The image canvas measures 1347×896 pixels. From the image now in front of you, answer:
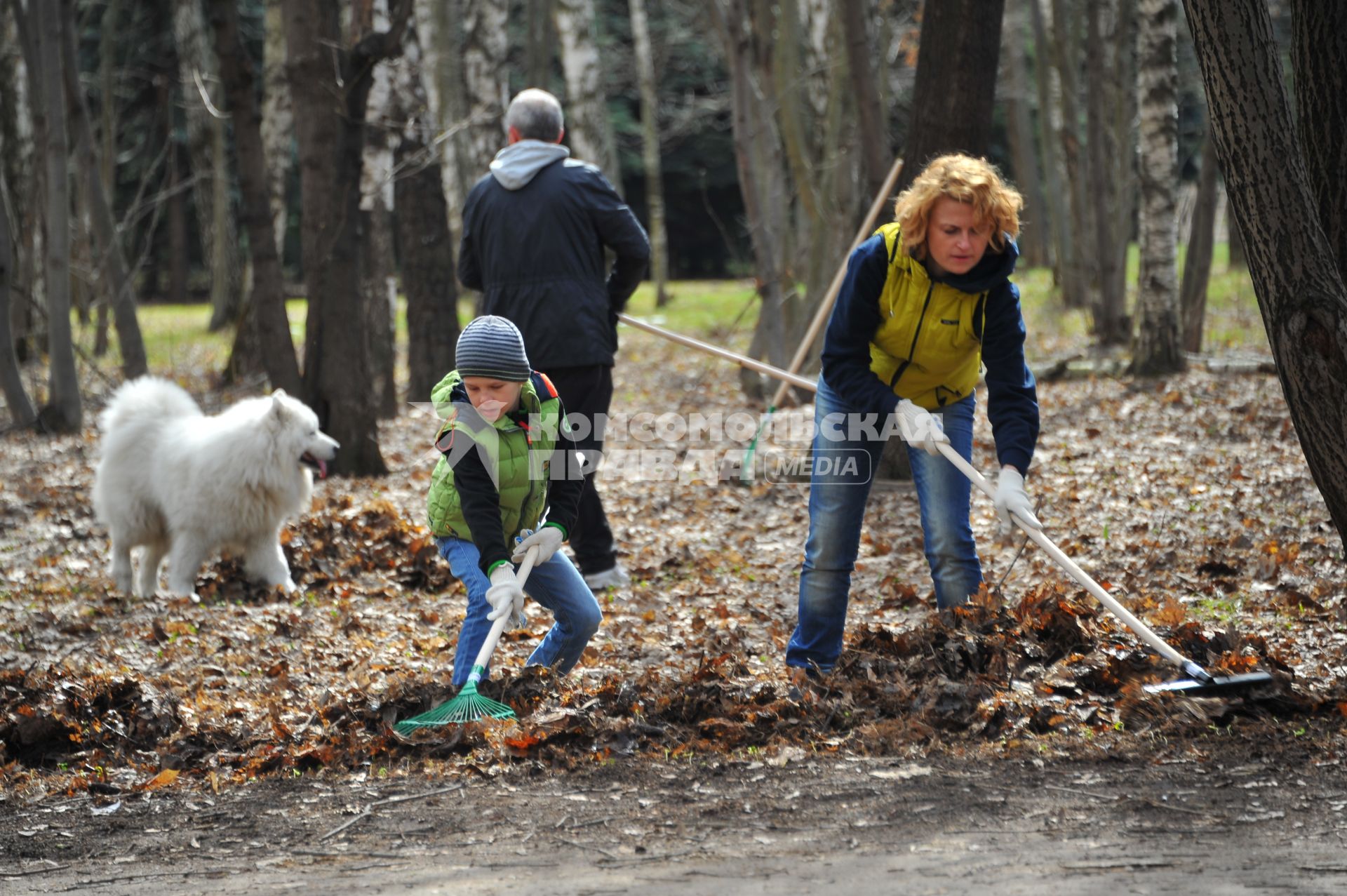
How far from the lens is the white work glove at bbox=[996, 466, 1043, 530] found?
172 inches

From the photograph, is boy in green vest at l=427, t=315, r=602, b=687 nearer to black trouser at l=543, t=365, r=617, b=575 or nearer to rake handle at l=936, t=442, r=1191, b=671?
rake handle at l=936, t=442, r=1191, b=671

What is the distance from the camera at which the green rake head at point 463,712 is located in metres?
4.29

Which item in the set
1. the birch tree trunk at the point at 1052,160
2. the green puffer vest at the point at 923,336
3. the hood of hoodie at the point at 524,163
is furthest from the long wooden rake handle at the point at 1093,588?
the birch tree trunk at the point at 1052,160

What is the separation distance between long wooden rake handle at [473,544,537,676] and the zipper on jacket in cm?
149

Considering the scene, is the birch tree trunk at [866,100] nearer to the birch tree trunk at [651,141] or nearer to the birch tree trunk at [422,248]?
the birch tree trunk at [422,248]

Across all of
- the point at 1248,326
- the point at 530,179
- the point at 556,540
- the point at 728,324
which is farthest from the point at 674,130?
the point at 556,540

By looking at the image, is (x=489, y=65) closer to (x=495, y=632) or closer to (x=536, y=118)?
(x=536, y=118)

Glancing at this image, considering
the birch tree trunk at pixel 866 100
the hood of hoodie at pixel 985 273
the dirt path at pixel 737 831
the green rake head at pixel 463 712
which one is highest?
the birch tree trunk at pixel 866 100

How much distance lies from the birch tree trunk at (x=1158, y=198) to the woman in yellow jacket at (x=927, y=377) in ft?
26.7

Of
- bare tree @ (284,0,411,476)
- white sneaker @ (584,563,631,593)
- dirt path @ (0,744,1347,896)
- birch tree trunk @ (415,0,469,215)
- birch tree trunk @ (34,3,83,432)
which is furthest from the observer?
birch tree trunk @ (415,0,469,215)

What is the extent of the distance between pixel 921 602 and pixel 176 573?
13.5 ft

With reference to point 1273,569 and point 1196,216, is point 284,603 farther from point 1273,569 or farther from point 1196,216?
point 1196,216

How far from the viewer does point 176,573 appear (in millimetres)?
6895

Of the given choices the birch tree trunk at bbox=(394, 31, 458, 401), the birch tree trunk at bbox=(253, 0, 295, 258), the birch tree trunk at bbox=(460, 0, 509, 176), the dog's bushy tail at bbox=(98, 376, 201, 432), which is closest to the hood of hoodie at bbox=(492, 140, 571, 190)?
the dog's bushy tail at bbox=(98, 376, 201, 432)
